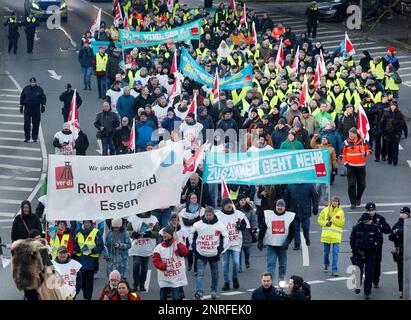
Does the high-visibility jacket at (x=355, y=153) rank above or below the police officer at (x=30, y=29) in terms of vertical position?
below

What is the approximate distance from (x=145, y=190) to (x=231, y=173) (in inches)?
103

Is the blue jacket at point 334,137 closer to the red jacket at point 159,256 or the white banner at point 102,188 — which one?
the white banner at point 102,188

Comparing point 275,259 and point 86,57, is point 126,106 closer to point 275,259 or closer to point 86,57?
point 86,57

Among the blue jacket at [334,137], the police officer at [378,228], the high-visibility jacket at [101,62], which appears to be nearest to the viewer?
the police officer at [378,228]

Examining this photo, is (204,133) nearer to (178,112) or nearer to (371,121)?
(178,112)

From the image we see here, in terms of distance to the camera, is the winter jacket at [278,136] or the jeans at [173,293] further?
the winter jacket at [278,136]

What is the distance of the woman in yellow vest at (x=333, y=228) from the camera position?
22250mm

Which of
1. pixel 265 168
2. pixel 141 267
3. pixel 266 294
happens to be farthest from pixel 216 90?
pixel 266 294

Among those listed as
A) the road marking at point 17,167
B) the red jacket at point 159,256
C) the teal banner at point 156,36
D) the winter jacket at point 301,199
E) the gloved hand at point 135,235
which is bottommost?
the red jacket at point 159,256

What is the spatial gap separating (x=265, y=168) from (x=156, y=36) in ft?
52.5

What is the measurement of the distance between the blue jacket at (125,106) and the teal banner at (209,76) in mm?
2396

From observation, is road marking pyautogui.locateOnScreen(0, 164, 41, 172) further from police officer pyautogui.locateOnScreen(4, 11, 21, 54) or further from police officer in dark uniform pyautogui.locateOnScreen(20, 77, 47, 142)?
police officer pyautogui.locateOnScreen(4, 11, 21, 54)

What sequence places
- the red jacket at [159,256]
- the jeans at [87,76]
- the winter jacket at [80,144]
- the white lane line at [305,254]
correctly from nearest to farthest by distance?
the red jacket at [159,256], the white lane line at [305,254], the winter jacket at [80,144], the jeans at [87,76]

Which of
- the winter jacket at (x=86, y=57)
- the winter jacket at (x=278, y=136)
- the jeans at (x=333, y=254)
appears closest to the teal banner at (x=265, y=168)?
the jeans at (x=333, y=254)
